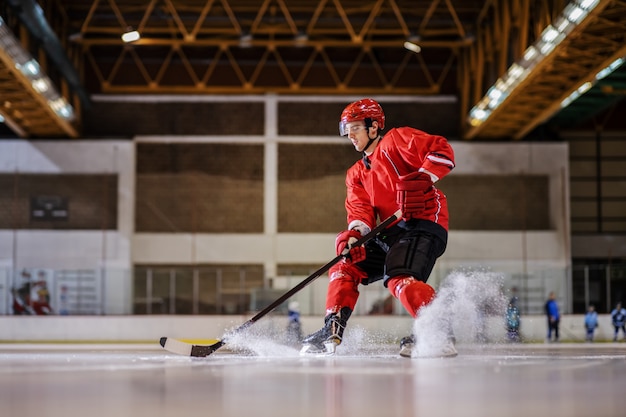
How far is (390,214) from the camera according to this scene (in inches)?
283

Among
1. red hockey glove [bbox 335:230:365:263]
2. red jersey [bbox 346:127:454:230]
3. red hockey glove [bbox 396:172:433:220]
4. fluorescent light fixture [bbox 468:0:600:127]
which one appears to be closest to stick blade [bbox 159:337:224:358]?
red hockey glove [bbox 335:230:365:263]

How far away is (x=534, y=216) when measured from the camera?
30.9 metres

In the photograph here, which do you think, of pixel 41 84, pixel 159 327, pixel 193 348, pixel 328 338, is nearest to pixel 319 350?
pixel 328 338

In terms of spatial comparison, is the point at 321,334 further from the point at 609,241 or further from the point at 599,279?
the point at 609,241

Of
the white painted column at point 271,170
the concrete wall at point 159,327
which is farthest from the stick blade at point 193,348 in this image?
the white painted column at point 271,170

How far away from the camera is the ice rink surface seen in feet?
9.63

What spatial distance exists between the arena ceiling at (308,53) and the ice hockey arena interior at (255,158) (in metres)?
0.08

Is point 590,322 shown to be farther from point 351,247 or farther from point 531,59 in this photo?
point 351,247

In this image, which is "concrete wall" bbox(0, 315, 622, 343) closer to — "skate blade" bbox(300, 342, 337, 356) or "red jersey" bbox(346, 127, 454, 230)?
"red jersey" bbox(346, 127, 454, 230)

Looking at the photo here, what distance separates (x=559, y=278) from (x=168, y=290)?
10931 millimetres

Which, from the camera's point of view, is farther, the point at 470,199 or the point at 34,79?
the point at 470,199

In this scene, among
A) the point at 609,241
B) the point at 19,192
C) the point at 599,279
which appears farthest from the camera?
the point at 609,241

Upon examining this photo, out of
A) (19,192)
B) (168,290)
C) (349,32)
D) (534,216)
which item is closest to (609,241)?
(534,216)

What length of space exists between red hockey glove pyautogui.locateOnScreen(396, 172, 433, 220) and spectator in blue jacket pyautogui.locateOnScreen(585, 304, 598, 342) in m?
20.1
